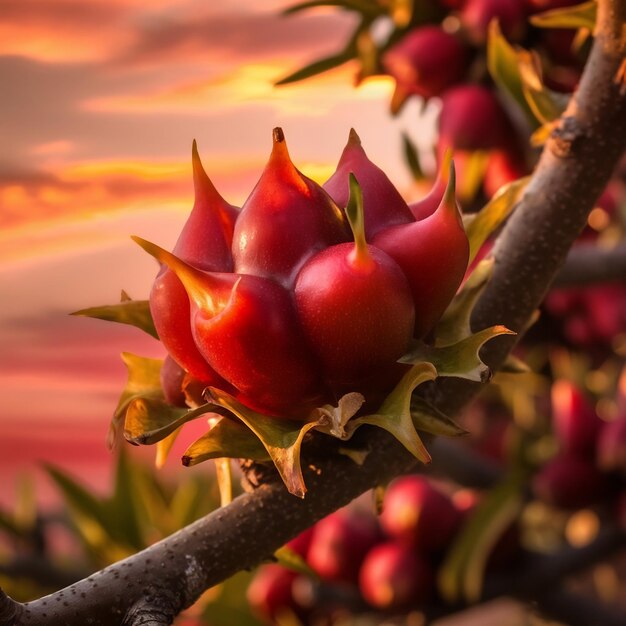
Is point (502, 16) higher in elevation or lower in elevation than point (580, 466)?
higher

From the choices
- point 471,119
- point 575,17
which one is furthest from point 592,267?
point 575,17

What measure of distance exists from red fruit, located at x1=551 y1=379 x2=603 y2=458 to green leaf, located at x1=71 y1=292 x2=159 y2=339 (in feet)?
2.40

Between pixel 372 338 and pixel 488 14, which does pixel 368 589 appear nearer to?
pixel 488 14

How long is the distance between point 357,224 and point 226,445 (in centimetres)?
9

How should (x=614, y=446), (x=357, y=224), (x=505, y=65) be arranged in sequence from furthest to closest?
1. (x=614, y=446)
2. (x=505, y=65)
3. (x=357, y=224)

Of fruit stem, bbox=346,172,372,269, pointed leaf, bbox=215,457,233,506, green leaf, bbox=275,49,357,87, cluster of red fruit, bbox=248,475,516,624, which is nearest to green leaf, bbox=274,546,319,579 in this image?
pointed leaf, bbox=215,457,233,506

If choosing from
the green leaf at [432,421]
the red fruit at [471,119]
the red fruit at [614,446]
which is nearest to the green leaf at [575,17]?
the green leaf at [432,421]

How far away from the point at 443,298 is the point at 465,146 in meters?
0.55

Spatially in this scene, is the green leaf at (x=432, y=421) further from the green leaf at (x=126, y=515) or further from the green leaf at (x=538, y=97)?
the green leaf at (x=126, y=515)

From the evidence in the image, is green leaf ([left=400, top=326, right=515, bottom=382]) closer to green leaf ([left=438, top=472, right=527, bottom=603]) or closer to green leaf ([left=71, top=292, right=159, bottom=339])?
green leaf ([left=71, top=292, right=159, bottom=339])

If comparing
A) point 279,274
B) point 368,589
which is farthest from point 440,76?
point 279,274

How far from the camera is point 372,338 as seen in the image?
13.5 inches

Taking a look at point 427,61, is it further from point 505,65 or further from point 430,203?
point 430,203

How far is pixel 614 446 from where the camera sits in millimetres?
976
